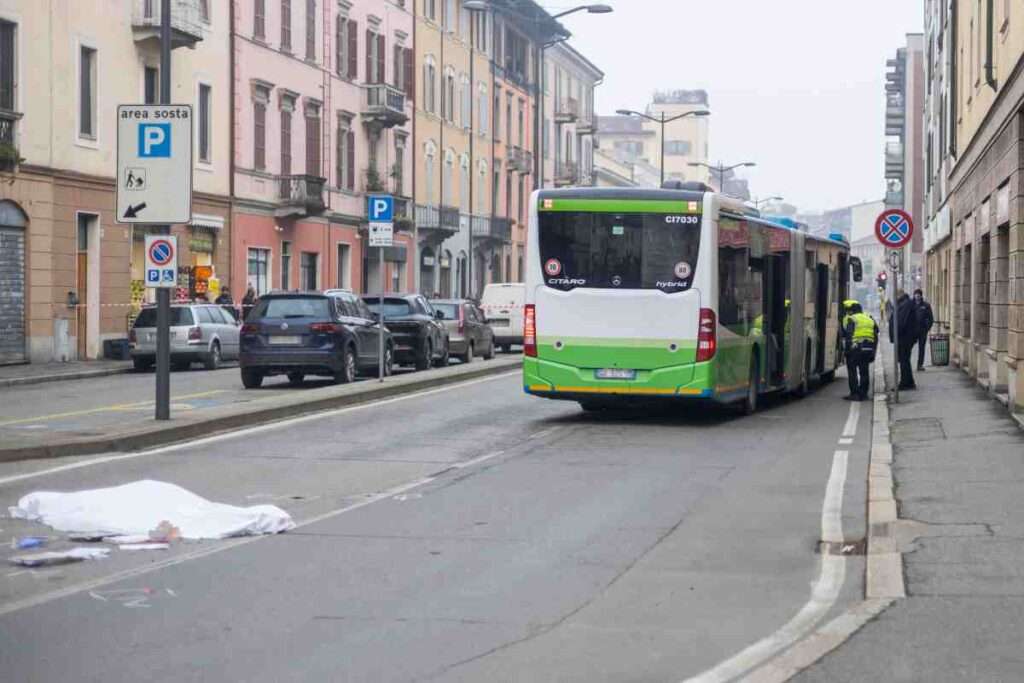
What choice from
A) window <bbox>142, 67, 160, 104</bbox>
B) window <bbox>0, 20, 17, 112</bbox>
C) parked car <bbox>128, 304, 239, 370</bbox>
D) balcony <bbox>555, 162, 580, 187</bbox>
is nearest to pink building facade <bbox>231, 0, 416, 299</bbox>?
window <bbox>142, 67, 160, 104</bbox>

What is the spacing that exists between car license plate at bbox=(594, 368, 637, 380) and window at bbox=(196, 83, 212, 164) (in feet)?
87.0

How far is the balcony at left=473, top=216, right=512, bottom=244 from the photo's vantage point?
241 ft

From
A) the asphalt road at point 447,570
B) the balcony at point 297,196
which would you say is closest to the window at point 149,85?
the balcony at point 297,196

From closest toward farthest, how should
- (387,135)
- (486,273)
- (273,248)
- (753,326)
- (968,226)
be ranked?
(753,326), (968,226), (273,248), (387,135), (486,273)

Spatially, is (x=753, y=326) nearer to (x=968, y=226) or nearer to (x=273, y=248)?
(x=968, y=226)

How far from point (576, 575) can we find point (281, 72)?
42.2 meters

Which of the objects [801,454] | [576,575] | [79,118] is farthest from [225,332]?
[576,575]

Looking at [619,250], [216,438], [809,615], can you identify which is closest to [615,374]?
[619,250]

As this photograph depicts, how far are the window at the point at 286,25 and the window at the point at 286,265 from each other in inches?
239

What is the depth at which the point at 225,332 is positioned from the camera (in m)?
37.9

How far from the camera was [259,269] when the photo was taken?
1907 inches

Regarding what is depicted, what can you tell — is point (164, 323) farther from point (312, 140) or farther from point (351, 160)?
point (351, 160)

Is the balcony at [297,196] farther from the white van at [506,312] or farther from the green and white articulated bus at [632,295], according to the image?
the green and white articulated bus at [632,295]

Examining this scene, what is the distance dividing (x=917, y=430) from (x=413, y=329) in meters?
16.1
